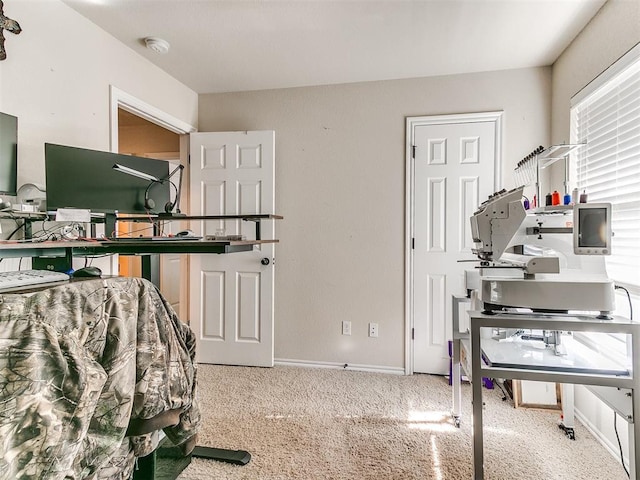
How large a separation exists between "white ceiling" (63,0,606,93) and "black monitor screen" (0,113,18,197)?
3.02 ft

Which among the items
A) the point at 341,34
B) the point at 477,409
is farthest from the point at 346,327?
the point at 341,34

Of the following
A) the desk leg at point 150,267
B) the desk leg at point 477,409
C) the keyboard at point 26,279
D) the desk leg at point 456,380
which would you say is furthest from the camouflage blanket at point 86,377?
the desk leg at point 456,380

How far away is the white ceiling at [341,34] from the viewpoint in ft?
6.52

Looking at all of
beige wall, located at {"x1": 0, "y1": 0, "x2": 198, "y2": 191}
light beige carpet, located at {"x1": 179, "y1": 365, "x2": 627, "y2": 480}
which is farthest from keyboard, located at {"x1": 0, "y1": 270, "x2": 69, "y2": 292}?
light beige carpet, located at {"x1": 179, "y1": 365, "x2": 627, "y2": 480}

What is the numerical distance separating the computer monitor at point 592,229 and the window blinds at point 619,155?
0.50 m

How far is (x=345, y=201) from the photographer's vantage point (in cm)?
300

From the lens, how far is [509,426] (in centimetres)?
206

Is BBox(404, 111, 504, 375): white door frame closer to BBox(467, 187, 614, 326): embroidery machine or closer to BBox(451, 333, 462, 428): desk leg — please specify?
BBox(451, 333, 462, 428): desk leg

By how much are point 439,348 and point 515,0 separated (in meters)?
2.41

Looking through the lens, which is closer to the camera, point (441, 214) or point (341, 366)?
point (441, 214)

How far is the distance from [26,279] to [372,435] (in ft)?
5.96

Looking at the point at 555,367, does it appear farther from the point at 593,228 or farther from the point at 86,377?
the point at 86,377

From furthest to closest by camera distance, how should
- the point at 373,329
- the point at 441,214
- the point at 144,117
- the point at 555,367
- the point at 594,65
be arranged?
1. the point at 373,329
2. the point at 441,214
3. the point at 144,117
4. the point at 594,65
5. the point at 555,367

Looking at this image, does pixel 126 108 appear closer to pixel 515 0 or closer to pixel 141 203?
pixel 141 203
